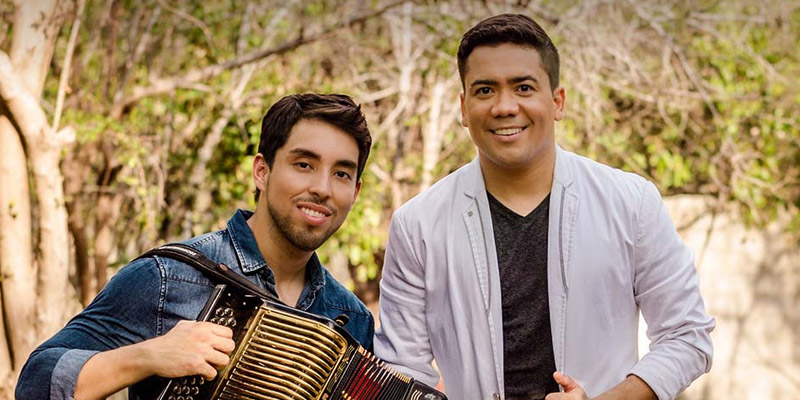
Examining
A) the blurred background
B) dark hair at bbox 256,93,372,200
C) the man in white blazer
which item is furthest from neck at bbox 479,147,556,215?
the blurred background

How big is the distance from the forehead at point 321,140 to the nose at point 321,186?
0.06 metres

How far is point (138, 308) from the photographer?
2441 mm

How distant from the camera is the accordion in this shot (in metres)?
2.18

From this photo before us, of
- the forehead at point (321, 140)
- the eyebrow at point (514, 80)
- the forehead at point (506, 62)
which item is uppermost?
the forehead at point (506, 62)

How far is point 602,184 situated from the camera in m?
2.74

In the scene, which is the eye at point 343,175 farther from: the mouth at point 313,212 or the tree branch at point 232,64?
the tree branch at point 232,64

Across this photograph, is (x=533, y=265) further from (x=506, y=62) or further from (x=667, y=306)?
(x=506, y=62)

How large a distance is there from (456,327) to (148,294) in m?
0.86

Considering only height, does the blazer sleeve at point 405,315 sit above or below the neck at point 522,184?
below

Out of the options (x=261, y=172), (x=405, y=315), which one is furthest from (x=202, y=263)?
(x=405, y=315)

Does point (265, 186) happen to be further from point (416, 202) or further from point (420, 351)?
point (420, 351)

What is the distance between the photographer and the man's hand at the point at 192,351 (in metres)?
2.14

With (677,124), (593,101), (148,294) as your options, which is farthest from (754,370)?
(148,294)

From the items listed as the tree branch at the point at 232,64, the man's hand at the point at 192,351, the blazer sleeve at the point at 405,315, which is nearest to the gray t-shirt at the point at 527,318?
the blazer sleeve at the point at 405,315
